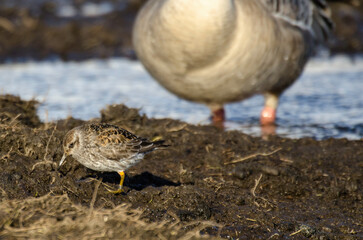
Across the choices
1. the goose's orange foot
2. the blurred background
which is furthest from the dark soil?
the goose's orange foot

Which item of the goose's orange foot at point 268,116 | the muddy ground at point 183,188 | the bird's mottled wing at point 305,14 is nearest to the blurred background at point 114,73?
the goose's orange foot at point 268,116

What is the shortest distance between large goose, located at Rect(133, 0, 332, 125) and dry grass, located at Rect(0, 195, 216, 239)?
301 centimetres

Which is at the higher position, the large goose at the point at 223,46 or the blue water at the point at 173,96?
the large goose at the point at 223,46

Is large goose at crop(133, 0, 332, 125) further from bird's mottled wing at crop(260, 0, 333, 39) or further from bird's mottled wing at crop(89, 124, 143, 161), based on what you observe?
bird's mottled wing at crop(89, 124, 143, 161)

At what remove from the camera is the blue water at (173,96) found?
8.12 metres

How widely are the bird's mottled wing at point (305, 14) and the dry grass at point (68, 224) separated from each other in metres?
4.43

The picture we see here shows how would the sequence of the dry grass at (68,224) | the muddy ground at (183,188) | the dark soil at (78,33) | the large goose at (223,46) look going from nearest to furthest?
the dry grass at (68,224) < the muddy ground at (183,188) < the large goose at (223,46) < the dark soil at (78,33)

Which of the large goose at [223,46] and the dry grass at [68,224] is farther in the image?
the large goose at [223,46]

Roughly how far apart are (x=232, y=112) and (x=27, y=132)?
478 centimetres

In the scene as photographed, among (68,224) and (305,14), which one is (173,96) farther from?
(68,224)

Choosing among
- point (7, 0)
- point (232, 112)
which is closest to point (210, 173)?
point (232, 112)

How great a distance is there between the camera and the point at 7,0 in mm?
15773

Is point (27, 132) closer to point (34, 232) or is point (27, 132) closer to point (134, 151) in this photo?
point (134, 151)

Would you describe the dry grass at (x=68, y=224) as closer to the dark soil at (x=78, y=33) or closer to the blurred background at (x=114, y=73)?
the blurred background at (x=114, y=73)
